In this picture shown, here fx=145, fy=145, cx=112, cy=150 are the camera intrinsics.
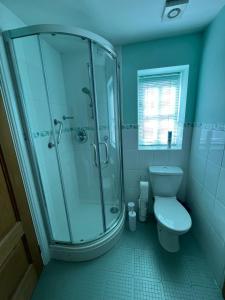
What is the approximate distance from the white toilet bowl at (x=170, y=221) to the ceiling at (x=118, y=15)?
1809 millimetres

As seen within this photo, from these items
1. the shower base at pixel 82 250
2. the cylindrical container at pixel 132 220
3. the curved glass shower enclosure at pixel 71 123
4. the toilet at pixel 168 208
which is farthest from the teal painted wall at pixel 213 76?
the shower base at pixel 82 250

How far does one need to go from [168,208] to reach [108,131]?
43.2 inches

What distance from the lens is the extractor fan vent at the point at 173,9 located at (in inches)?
42.5

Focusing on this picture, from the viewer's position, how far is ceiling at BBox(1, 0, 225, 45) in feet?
3.56

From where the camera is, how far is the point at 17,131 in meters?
1.12

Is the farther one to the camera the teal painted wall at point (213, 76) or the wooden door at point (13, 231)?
the teal painted wall at point (213, 76)

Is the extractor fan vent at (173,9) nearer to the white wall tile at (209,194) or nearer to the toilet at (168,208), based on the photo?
the white wall tile at (209,194)

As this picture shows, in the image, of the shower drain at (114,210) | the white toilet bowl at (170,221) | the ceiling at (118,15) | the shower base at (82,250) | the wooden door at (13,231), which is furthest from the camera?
the shower drain at (114,210)

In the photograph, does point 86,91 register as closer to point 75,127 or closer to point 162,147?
point 75,127

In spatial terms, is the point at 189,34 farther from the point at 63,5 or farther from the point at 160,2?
the point at 63,5

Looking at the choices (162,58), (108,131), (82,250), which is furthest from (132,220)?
(162,58)

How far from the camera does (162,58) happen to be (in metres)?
1.63

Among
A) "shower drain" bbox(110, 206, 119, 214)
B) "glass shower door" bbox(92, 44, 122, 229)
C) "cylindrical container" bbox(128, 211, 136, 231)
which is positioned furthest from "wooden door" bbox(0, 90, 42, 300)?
"cylindrical container" bbox(128, 211, 136, 231)

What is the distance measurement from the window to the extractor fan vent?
52 centimetres
